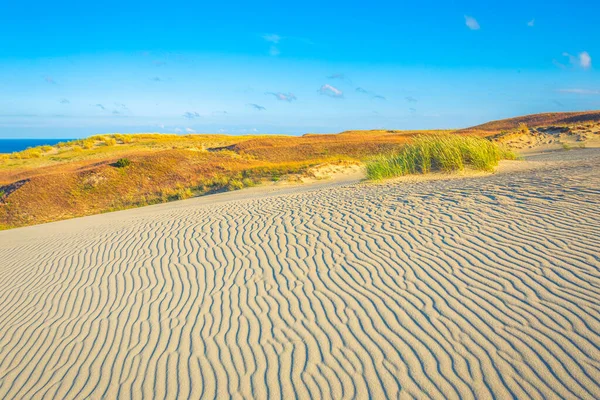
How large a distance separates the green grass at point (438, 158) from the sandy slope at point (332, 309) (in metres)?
5.16

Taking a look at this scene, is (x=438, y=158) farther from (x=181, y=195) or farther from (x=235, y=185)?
(x=181, y=195)

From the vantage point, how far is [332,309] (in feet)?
14.9

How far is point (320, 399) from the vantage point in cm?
320

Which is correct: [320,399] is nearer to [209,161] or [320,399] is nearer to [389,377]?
[389,377]

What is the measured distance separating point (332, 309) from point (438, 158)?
10.8 meters

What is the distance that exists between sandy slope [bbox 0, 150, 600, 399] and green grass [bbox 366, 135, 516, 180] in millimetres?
5161

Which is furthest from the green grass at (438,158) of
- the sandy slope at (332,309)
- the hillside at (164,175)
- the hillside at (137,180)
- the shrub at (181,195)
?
the shrub at (181,195)

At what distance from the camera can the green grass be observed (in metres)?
13.6

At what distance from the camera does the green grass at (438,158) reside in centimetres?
1357

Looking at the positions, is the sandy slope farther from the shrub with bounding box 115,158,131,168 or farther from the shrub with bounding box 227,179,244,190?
the shrub with bounding box 115,158,131,168

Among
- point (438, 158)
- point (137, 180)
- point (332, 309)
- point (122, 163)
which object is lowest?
point (137, 180)

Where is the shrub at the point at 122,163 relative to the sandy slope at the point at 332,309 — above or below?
below

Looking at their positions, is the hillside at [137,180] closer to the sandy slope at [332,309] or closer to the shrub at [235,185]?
the shrub at [235,185]

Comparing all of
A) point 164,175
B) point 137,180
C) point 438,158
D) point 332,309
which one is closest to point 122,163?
point 137,180
